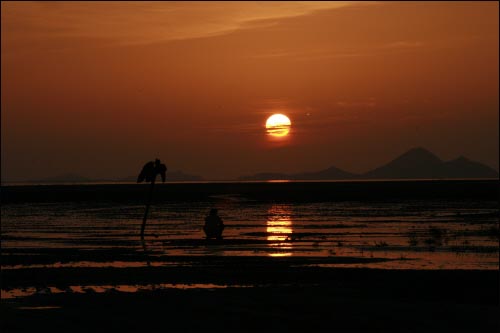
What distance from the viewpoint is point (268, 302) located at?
85.9ft

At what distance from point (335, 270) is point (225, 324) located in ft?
39.3

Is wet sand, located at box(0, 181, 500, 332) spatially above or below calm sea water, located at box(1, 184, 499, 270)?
below

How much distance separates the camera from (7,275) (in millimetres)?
32938

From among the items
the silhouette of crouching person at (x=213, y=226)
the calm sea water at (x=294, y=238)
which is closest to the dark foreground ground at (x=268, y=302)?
the calm sea water at (x=294, y=238)

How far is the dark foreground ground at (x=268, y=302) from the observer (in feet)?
74.4

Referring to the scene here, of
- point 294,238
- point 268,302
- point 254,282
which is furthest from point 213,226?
point 268,302

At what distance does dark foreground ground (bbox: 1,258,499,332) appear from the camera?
22.7m

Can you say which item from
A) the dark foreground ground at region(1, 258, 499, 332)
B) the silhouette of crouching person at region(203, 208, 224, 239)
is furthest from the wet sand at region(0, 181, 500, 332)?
the silhouette of crouching person at region(203, 208, 224, 239)

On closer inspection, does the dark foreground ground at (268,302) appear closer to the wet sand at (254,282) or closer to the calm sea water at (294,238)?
the wet sand at (254,282)

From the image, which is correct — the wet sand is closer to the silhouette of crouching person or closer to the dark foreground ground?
the dark foreground ground

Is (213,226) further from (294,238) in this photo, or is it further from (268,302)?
(268,302)

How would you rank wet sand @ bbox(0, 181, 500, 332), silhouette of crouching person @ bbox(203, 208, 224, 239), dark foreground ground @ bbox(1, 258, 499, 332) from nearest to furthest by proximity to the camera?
dark foreground ground @ bbox(1, 258, 499, 332), wet sand @ bbox(0, 181, 500, 332), silhouette of crouching person @ bbox(203, 208, 224, 239)

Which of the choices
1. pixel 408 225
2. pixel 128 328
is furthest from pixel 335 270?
pixel 408 225

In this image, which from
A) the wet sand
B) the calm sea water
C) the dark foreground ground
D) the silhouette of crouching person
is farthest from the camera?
the silhouette of crouching person
